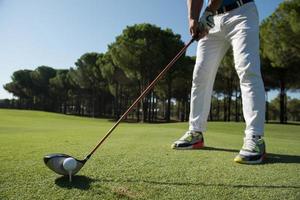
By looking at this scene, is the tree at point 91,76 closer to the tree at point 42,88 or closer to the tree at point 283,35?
the tree at point 42,88

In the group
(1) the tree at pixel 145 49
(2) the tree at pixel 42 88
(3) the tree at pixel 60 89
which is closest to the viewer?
(1) the tree at pixel 145 49

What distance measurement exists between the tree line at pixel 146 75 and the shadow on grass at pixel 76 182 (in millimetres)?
32843

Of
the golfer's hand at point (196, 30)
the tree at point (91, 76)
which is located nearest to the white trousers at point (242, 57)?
the golfer's hand at point (196, 30)

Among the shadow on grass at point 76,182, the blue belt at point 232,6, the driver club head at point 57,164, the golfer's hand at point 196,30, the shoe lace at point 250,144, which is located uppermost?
the blue belt at point 232,6

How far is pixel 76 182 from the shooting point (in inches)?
110

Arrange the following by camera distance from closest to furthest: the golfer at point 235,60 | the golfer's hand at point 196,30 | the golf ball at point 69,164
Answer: the golf ball at point 69,164, the golfer at point 235,60, the golfer's hand at point 196,30

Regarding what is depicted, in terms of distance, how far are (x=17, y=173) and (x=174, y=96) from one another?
212ft

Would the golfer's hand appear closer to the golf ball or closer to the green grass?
the green grass

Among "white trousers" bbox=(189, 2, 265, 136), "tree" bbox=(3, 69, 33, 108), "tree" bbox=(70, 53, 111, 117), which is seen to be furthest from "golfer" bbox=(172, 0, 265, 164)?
"tree" bbox=(3, 69, 33, 108)

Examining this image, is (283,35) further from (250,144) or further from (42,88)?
(42,88)

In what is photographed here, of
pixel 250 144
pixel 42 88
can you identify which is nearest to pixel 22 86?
pixel 42 88

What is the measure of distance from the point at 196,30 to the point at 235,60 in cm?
63

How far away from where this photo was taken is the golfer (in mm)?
4078

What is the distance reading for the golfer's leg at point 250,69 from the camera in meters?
4.11
